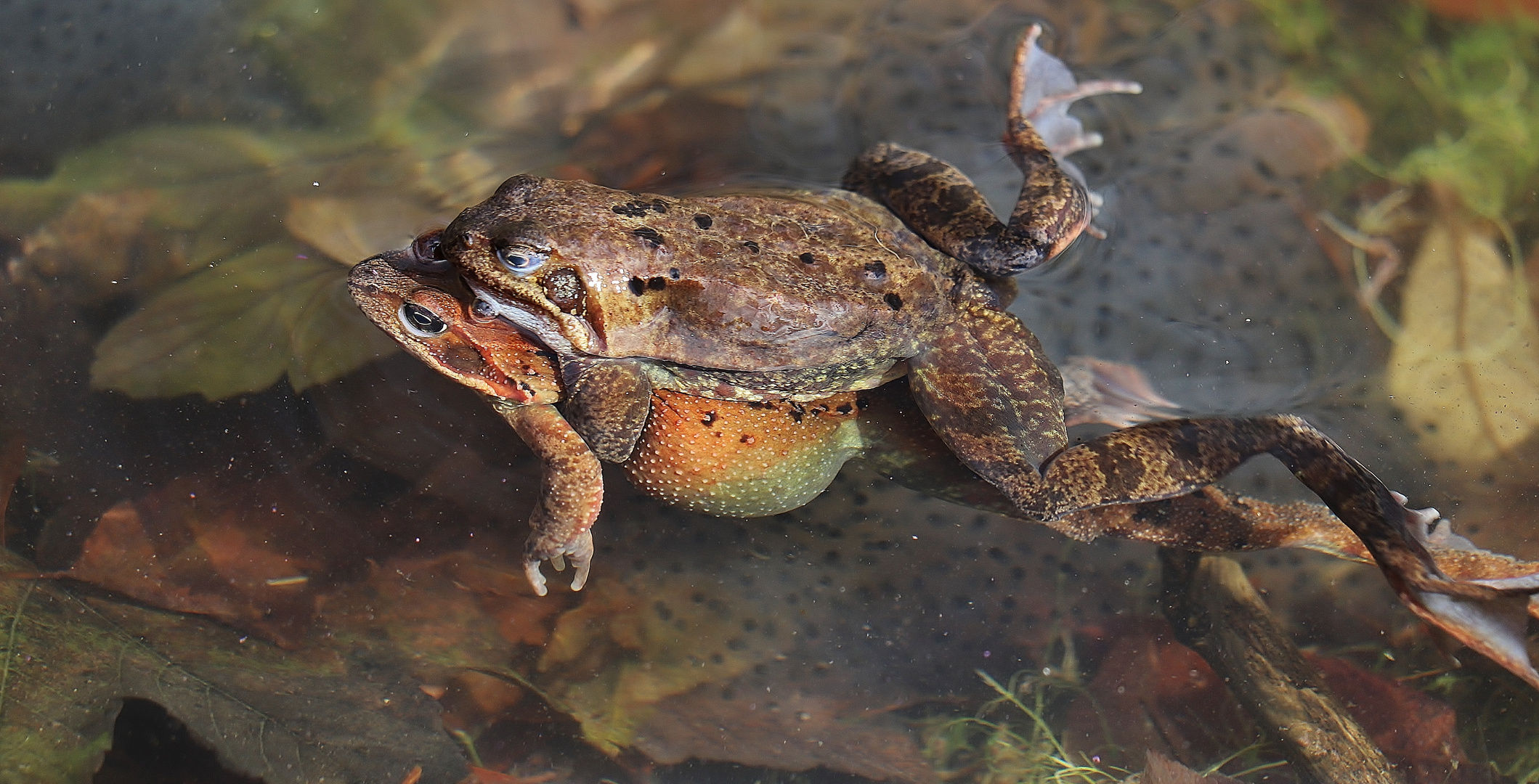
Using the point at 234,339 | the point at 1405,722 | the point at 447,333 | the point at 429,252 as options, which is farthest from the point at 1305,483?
the point at 234,339

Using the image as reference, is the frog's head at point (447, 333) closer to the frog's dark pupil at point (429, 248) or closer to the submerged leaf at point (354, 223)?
the frog's dark pupil at point (429, 248)

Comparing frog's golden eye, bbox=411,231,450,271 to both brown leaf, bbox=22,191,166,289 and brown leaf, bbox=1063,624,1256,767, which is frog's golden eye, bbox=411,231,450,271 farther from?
brown leaf, bbox=1063,624,1256,767

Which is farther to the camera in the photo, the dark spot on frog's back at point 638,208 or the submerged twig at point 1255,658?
the submerged twig at point 1255,658

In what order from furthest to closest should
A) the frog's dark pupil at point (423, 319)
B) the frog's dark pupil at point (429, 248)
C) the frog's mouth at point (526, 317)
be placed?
1. the frog's dark pupil at point (429, 248)
2. the frog's dark pupil at point (423, 319)
3. the frog's mouth at point (526, 317)

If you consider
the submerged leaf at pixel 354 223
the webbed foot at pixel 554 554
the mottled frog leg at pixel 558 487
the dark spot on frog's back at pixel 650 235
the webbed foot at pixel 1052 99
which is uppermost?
the webbed foot at pixel 1052 99

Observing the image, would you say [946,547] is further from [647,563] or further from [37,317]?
[37,317]

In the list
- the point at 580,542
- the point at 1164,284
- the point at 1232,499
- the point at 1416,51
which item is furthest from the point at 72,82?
the point at 1416,51

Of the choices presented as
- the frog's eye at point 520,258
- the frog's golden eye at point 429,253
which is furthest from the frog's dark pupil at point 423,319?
the frog's eye at point 520,258
